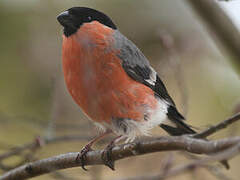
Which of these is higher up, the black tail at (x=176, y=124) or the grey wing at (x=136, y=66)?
the grey wing at (x=136, y=66)

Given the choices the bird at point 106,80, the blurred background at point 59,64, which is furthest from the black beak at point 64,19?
the blurred background at point 59,64

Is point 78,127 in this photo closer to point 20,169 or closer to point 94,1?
point 20,169

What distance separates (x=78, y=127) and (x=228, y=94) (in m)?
2.33

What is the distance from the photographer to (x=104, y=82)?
4.03 metres

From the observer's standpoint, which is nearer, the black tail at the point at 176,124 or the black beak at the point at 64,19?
the black beak at the point at 64,19

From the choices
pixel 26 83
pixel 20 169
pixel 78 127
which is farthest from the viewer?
pixel 26 83

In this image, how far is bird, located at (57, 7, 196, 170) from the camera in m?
4.05

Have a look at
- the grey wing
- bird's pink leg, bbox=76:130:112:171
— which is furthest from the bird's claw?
the grey wing

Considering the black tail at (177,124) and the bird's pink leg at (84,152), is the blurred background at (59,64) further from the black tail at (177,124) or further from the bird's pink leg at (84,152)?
the bird's pink leg at (84,152)

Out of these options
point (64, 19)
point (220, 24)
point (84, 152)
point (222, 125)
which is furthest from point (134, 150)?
point (220, 24)

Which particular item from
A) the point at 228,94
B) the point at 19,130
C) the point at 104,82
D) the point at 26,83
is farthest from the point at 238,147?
the point at 26,83

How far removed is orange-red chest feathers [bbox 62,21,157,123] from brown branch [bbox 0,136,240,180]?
0.45m

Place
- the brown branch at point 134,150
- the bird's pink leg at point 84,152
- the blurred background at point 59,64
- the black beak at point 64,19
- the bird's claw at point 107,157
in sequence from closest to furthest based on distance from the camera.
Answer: the brown branch at point 134,150 → the bird's claw at point 107,157 → the bird's pink leg at point 84,152 → the black beak at point 64,19 → the blurred background at point 59,64

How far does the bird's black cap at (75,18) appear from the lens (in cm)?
430
